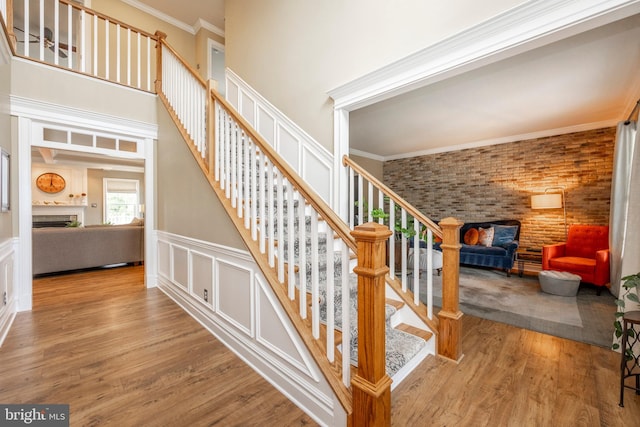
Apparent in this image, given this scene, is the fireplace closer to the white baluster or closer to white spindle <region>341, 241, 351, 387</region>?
the white baluster

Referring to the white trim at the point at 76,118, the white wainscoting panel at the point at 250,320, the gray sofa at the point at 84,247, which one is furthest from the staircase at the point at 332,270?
the gray sofa at the point at 84,247

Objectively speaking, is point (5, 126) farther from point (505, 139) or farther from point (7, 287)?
point (505, 139)

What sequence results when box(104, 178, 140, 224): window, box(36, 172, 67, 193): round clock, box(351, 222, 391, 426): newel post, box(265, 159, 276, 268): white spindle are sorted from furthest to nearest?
box(104, 178, 140, 224): window → box(36, 172, 67, 193): round clock → box(265, 159, 276, 268): white spindle → box(351, 222, 391, 426): newel post

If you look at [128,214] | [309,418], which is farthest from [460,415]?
[128,214]

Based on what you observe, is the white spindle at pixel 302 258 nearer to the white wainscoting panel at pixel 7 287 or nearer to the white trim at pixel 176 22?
the white wainscoting panel at pixel 7 287

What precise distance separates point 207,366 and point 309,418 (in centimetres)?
91

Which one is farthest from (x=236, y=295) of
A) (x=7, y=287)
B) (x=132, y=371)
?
(x=7, y=287)

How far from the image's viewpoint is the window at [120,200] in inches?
351

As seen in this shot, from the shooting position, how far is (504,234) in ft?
16.9

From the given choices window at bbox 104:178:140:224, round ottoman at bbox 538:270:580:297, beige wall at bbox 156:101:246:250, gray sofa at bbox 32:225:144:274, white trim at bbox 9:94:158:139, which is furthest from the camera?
window at bbox 104:178:140:224

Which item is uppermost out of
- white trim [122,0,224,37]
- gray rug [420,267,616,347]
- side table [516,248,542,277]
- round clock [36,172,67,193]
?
white trim [122,0,224,37]

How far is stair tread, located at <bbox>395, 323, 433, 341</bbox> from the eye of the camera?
6.86 feet

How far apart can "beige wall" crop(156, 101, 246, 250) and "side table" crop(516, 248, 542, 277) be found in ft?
16.3

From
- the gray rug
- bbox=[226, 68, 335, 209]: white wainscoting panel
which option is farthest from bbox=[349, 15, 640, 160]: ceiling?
the gray rug
